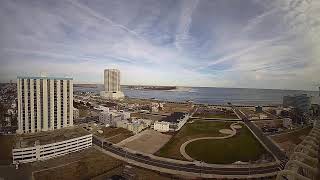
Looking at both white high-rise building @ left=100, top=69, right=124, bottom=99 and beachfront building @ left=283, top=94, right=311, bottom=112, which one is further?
white high-rise building @ left=100, top=69, right=124, bottom=99

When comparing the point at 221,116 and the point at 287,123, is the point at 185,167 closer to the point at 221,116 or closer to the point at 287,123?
the point at 287,123

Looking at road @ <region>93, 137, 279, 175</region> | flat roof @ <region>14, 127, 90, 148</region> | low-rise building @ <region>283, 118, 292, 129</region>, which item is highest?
low-rise building @ <region>283, 118, 292, 129</region>

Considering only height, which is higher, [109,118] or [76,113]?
[76,113]

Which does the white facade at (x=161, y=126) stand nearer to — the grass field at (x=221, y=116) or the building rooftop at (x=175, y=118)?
the building rooftop at (x=175, y=118)

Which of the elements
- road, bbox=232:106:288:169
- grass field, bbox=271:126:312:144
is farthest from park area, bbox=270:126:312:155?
road, bbox=232:106:288:169

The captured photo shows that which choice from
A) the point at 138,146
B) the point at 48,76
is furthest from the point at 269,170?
the point at 48,76

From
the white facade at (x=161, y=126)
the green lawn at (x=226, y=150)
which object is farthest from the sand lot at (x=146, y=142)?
the green lawn at (x=226, y=150)

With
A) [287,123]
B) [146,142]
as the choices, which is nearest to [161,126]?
[146,142]

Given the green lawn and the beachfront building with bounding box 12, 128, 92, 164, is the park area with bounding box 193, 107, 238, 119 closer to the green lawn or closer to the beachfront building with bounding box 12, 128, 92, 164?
the green lawn

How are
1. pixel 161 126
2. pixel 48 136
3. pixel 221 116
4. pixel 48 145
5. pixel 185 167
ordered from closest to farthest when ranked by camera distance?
pixel 48 145
pixel 185 167
pixel 48 136
pixel 161 126
pixel 221 116
